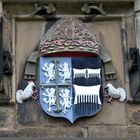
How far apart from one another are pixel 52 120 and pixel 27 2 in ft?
3.51

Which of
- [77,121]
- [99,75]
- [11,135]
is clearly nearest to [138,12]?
[99,75]

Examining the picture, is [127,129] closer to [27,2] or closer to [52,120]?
[52,120]

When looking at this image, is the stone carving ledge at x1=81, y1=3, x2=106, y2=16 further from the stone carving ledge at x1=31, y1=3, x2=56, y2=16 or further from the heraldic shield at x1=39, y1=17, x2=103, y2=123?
the stone carving ledge at x1=31, y1=3, x2=56, y2=16

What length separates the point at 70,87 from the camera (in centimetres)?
637

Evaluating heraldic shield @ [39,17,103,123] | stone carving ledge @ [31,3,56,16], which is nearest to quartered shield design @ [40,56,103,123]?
heraldic shield @ [39,17,103,123]

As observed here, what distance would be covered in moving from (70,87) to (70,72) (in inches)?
5.2

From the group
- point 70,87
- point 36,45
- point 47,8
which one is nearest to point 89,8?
point 47,8

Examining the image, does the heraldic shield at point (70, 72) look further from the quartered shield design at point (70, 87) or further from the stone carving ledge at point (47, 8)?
the stone carving ledge at point (47, 8)

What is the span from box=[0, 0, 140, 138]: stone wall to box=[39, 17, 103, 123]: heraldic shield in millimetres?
93

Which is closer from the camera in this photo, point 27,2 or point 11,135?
point 11,135

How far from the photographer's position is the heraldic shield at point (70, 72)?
631 cm

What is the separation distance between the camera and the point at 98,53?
21.4ft

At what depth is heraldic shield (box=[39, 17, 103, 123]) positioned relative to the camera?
6.31 meters

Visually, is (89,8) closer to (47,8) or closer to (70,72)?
(47,8)
